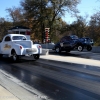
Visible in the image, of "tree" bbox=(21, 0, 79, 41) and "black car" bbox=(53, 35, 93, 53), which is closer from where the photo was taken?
"black car" bbox=(53, 35, 93, 53)

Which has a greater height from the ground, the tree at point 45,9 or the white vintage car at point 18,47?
the tree at point 45,9

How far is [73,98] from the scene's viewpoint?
643 cm

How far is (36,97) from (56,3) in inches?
1606

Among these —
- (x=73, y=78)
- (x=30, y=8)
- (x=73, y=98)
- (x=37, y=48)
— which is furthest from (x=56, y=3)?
(x=73, y=98)

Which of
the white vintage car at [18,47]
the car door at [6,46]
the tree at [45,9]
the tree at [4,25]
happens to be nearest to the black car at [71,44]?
the white vintage car at [18,47]

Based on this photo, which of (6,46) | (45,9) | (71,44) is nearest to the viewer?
(6,46)

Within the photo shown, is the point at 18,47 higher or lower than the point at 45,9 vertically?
lower

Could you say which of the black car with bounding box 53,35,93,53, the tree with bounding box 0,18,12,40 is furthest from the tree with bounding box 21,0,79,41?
the tree with bounding box 0,18,12,40

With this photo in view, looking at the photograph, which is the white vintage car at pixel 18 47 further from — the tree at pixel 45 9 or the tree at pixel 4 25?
the tree at pixel 4 25

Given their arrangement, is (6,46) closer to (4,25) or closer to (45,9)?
(45,9)

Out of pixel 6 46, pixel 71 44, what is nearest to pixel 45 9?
pixel 71 44

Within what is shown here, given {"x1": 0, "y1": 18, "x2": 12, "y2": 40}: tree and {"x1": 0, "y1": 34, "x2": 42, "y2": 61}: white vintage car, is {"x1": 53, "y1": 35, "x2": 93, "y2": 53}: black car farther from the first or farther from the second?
{"x1": 0, "y1": 18, "x2": 12, "y2": 40}: tree

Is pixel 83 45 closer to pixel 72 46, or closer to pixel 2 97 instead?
pixel 72 46

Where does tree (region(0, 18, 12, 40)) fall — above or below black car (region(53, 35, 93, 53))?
above
